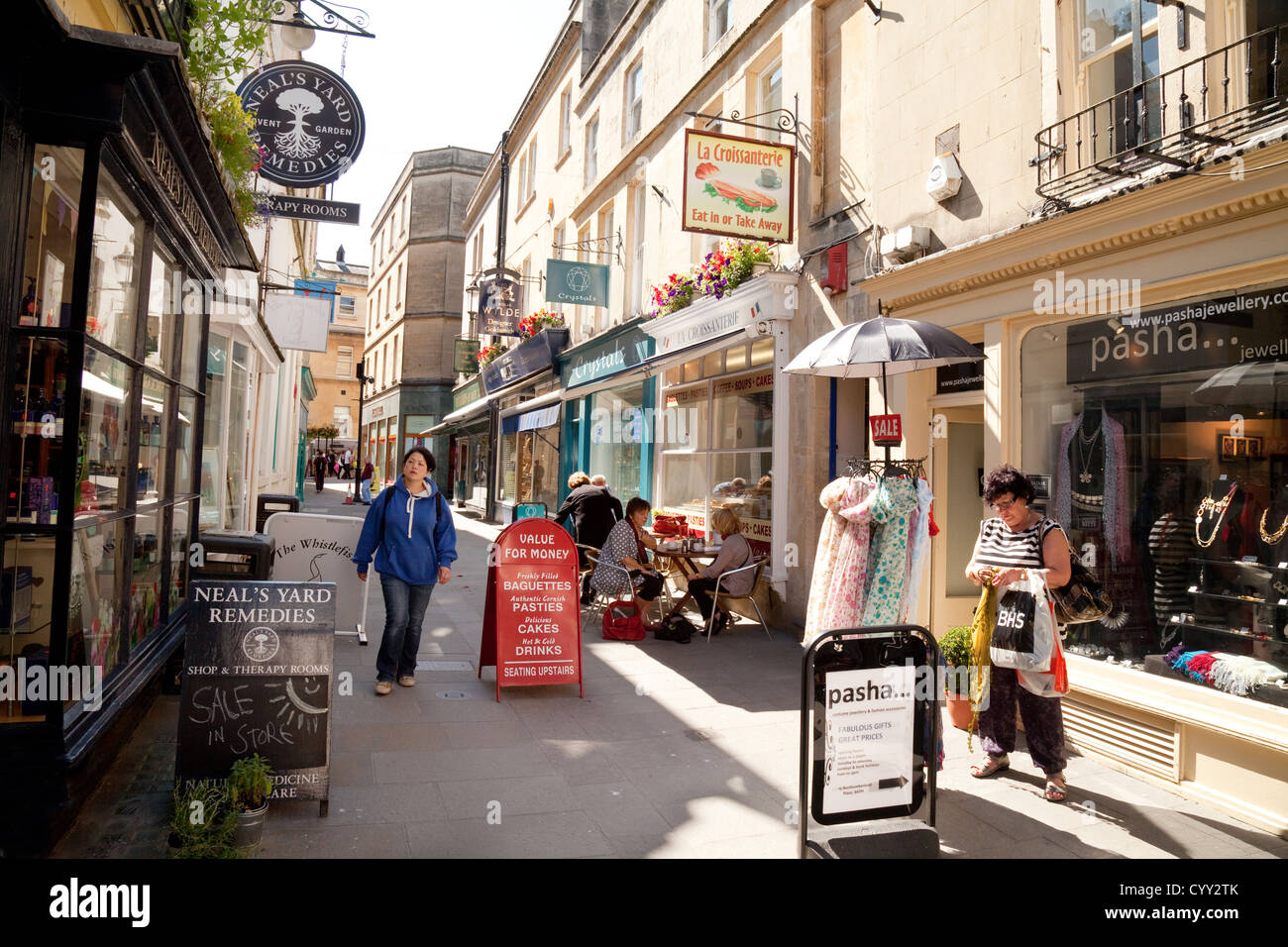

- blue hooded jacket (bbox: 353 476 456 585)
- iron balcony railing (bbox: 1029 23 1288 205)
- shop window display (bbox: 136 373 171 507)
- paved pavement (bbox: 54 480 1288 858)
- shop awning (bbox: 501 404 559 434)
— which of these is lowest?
paved pavement (bbox: 54 480 1288 858)

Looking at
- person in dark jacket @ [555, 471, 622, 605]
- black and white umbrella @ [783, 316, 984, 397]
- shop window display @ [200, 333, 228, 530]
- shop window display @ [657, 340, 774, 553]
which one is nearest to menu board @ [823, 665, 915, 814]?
black and white umbrella @ [783, 316, 984, 397]

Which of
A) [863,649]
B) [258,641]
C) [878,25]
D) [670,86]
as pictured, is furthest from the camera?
[670,86]

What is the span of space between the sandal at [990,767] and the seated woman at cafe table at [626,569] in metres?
4.20

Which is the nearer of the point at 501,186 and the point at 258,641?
the point at 258,641

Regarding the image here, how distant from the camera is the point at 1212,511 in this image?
4840 mm

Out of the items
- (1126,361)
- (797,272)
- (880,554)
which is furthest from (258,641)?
(797,272)

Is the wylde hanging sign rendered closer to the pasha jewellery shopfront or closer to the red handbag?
the pasha jewellery shopfront

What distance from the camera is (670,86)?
1262 cm

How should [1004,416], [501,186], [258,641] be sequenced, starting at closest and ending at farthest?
[258,641] < [1004,416] < [501,186]

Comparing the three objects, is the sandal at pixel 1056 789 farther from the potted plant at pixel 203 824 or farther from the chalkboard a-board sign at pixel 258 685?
the potted plant at pixel 203 824

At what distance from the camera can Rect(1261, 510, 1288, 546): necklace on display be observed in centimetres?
442
